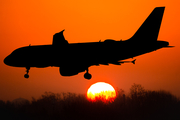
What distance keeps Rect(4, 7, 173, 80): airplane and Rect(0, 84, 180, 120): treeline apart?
43.2 feet

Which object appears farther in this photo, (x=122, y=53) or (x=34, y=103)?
(x=34, y=103)

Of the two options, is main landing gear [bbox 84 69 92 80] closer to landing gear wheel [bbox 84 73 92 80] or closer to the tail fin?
landing gear wheel [bbox 84 73 92 80]

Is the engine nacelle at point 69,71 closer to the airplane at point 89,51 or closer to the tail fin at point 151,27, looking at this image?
the airplane at point 89,51

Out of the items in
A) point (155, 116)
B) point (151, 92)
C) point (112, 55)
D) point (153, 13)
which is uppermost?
point (153, 13)

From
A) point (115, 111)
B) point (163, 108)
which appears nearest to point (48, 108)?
point (115, 111)

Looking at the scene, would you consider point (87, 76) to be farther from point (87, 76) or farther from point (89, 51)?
A: point (89, 51)

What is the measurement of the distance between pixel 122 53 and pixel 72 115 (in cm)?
1952

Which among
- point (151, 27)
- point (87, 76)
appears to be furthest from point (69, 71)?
point (151, 27)

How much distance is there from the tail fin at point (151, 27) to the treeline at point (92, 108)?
1780 cm

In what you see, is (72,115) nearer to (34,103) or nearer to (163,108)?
(34,103)

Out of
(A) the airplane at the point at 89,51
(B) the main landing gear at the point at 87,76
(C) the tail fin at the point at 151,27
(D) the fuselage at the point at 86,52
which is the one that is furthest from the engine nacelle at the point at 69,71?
(C) the tail fin at the point at 151,27

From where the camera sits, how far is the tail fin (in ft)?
138

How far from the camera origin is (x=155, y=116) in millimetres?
56219

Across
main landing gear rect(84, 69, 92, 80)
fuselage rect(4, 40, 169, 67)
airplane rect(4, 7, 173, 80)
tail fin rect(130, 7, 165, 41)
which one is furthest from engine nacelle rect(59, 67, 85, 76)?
tail fin rect(130, 7, 165, 41)
